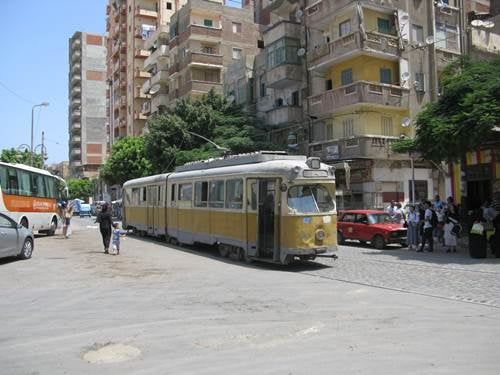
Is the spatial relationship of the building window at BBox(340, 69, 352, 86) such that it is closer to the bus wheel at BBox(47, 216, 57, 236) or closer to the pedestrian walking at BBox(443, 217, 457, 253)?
the pedestrian walking at BBox(443, 217, 457, 253)

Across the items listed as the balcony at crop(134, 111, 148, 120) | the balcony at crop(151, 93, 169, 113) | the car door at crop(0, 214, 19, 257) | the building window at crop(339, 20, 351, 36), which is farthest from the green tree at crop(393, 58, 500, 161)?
the balcony at crop(134, 111, 148, 120)

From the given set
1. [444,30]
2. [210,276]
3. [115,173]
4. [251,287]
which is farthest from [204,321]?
[115,173]

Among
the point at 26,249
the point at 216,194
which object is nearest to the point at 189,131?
the point at 216,194

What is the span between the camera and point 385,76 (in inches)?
1411

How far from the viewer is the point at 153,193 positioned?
25328mm

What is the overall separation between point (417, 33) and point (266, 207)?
85.9 feet

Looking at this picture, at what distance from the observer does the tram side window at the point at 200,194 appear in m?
19.2

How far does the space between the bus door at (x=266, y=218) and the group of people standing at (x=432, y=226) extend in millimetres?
6843

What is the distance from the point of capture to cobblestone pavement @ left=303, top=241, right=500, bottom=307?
A: 1099 centimetres

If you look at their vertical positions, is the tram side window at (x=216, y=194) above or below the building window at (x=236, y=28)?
below

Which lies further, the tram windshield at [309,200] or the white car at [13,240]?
the white car at [13,240]

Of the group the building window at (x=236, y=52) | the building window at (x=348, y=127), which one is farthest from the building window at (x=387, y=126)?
the building window at (x=236, y=52)

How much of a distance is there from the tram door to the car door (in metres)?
7.08

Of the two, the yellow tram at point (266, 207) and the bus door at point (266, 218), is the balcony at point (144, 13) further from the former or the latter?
the bus door at point (266, 218)
